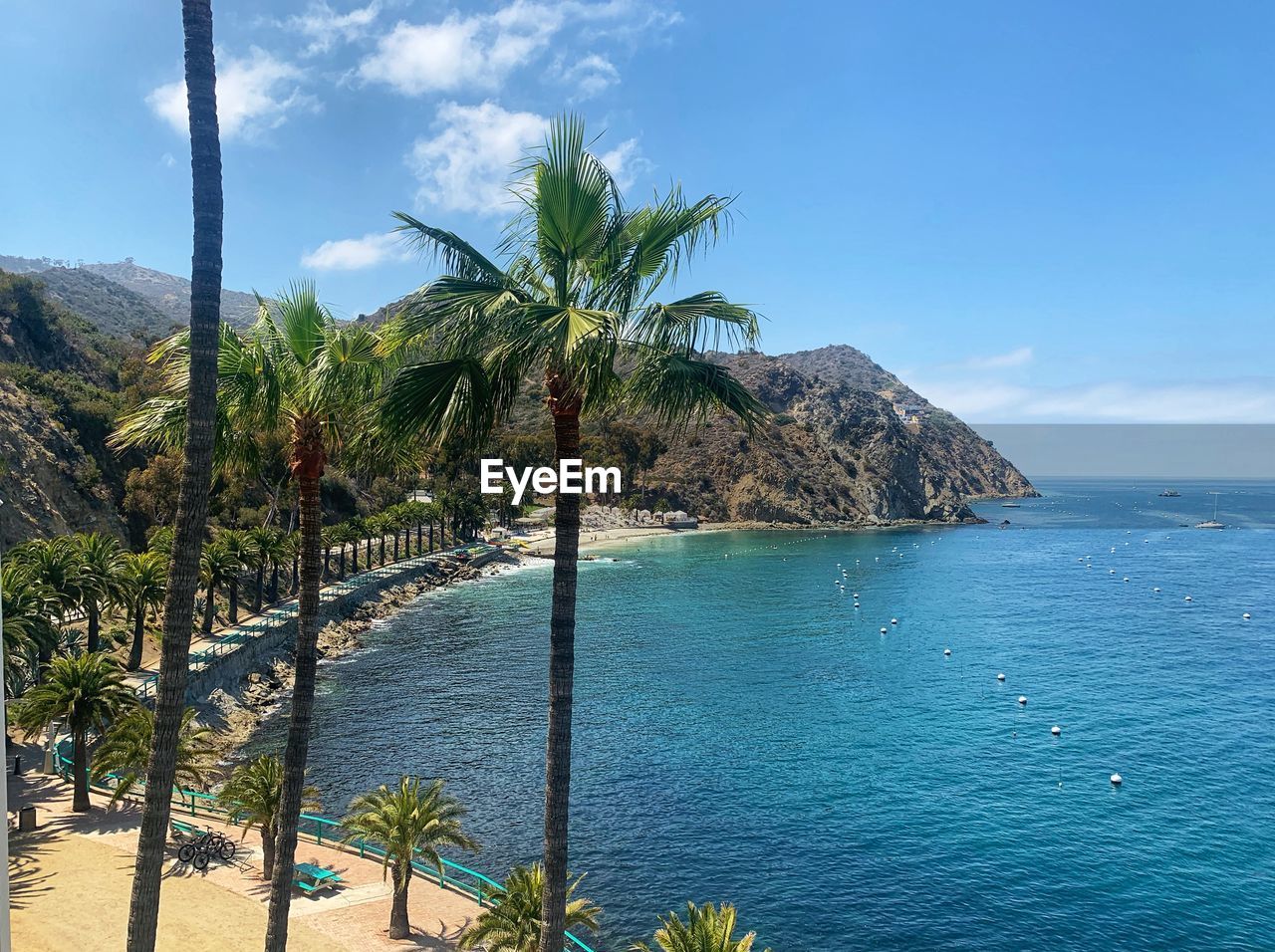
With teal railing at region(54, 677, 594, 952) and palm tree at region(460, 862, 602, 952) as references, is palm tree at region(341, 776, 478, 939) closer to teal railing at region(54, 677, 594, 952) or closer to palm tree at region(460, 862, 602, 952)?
teal railing at region(54, 677, 594, 952)

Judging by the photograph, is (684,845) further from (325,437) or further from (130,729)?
(325,437)

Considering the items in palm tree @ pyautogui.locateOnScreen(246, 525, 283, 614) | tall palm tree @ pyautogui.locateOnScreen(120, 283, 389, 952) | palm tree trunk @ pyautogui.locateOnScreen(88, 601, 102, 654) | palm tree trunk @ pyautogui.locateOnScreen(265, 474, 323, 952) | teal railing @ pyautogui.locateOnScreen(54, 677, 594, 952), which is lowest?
teal railing @ pyautogui.locateOnScreen(54, 677, 594, 952)

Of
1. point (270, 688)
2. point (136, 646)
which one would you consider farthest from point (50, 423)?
point (136, 646)

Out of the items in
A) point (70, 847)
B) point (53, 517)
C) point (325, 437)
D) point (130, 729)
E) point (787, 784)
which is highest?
point (325, 437)

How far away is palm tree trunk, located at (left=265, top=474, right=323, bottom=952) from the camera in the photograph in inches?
461

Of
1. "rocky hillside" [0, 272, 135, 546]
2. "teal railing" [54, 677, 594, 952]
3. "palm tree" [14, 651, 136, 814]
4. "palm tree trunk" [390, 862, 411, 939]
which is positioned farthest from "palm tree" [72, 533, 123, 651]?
"palm tree trunk" [390, 862, 411, 939]

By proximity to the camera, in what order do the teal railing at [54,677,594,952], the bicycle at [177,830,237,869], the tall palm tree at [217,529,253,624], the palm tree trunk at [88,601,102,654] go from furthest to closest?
the tall palm tree at [217,529,253,624]
the palm tree trunk at [88,601,102,654]
the teal railing at [54,677,594,952]
the bicycle at [177,830,237,869]

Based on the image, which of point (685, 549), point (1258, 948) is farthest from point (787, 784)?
point (685, 549)

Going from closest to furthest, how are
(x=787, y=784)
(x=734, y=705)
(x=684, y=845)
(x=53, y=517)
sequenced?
(x=684, y=845), (x=787, y=784), (x=734, y=705), (x=53, y=517)

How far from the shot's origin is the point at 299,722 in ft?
40.5

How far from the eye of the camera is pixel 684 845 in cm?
3209

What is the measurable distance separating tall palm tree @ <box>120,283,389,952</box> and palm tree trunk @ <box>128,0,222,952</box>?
2.13m

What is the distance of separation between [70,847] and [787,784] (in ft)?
92.2

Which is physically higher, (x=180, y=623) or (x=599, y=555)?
(x=180, y=623)
